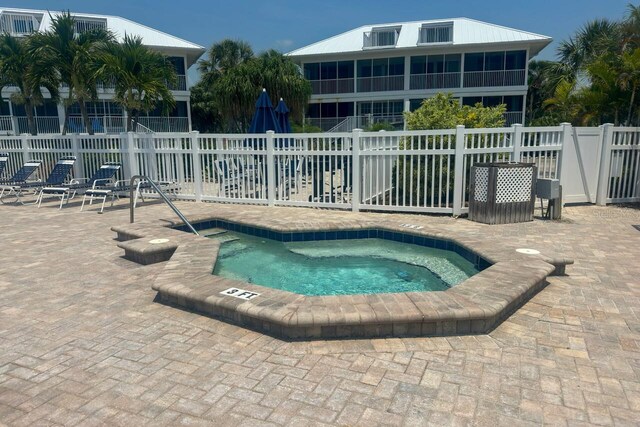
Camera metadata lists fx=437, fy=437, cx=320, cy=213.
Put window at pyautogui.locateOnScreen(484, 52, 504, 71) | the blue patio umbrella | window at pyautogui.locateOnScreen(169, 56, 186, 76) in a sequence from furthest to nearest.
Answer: window at pyautogui.locateOnScreen(169, 56, 186, 76), window at pyautogui.locateOnScreen(484, 52, 504, 71), the blue patio umbrella

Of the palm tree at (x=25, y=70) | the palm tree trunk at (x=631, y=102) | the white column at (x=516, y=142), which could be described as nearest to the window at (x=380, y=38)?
the palm tree at (x=25, y=70)

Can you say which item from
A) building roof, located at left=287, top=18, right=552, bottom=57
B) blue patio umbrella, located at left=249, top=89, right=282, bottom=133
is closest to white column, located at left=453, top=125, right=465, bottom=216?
blue patio umbrella, located at left=249, top=89, right=282, bottom=133

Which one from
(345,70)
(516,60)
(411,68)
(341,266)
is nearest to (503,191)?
(341,266)

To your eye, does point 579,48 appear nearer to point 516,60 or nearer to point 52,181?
point 516,60

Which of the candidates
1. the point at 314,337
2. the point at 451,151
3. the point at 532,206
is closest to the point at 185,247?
the point at 314,337

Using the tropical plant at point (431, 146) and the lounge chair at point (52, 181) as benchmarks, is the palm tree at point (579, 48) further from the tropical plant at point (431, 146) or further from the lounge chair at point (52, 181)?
the lounge chair at point (52, 181)

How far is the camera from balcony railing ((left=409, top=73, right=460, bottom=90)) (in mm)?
27438

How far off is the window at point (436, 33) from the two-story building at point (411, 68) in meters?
0.06

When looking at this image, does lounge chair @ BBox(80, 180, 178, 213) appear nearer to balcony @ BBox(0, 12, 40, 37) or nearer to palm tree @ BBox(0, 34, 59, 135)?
palm tree @ BBox(0, 34, 59, 135)

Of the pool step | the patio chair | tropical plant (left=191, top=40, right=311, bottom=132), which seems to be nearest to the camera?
the pool step

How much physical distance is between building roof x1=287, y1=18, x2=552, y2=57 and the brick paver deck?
80.9 ft

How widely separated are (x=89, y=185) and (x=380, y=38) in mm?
22833

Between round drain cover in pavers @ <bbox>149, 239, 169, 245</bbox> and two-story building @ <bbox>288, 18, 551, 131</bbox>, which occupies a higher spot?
Result: two-story building @ <bbox>288, 18, 551, 131</bbox>

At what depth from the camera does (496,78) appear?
27000 millimetres
